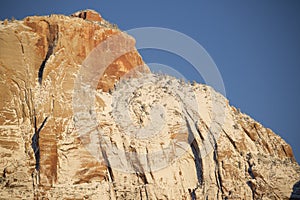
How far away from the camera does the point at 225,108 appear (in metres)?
59.1

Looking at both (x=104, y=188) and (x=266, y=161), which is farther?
(x=266, y=161)

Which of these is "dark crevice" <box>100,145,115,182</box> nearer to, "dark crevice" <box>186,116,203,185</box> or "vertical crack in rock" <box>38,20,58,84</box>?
"dark crevice" <box>186,116,203,185</box>

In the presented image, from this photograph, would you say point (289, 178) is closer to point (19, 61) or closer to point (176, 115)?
point (176, 115)

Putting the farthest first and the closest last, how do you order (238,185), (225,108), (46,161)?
1. (225,108)
2. (238,185)
3. (46,161)

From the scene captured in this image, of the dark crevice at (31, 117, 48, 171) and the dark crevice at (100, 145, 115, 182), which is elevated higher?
the dark crevice at (31, 117, 48, 171)

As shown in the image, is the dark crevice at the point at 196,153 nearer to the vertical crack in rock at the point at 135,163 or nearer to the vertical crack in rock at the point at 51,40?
the vertical crack in rock at the point at 135,163

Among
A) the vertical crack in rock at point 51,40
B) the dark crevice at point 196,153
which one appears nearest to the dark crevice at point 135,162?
the dark crevice at point 196,153

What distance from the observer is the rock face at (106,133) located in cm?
5212

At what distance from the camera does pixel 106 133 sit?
179 feet

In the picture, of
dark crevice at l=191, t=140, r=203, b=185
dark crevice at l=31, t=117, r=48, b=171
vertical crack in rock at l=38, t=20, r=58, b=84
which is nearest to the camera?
dark crevice at l=31, t=117, r=48, b=171

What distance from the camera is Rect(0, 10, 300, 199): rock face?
5212 cm

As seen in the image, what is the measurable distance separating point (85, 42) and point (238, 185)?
16.2m

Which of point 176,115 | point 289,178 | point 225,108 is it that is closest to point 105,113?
point 176,115

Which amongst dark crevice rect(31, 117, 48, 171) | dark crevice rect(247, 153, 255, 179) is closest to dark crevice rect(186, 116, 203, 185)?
dark crevice rect(247, 153, 255, 179)
